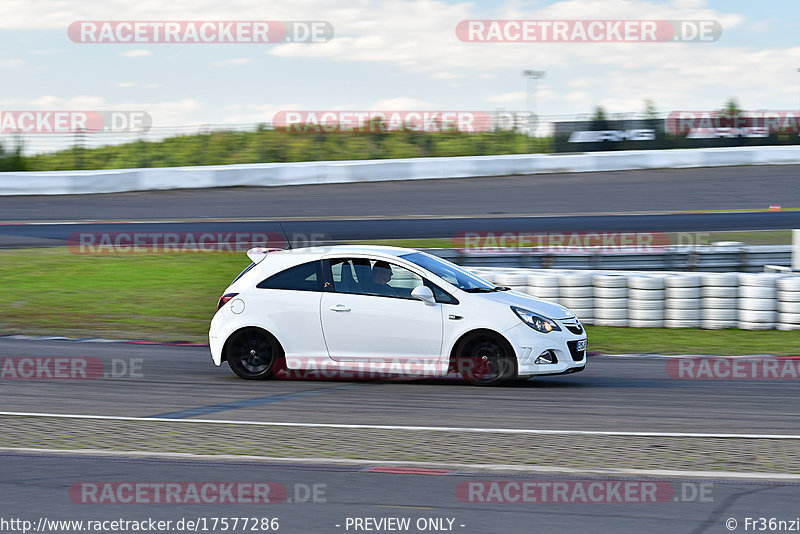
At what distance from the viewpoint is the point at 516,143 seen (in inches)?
1294

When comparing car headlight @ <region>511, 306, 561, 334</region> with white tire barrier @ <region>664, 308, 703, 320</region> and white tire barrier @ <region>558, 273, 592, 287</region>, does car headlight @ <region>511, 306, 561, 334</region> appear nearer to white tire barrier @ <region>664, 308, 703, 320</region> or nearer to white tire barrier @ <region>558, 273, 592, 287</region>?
white tire barrier @ <region>558, 273, 592, 287</region>

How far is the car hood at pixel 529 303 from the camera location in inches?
372

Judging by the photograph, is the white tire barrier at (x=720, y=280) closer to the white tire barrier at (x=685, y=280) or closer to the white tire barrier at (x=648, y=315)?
the white tire barrier at (x=685, y=280)

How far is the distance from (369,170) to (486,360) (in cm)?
2144

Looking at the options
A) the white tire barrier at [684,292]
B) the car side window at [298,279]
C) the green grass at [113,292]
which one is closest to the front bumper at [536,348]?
the car side window at [298,279]

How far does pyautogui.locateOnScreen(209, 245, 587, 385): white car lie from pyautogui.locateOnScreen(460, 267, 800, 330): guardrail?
3.96 metres

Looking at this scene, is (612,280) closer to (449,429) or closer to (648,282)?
(648,282)

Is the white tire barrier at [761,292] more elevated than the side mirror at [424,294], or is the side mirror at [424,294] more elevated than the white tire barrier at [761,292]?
the side mirror at [424,294]

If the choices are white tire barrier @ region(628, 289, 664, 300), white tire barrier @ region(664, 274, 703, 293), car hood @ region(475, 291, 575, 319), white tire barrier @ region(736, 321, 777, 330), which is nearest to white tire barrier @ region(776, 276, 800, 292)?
white tire barrier @ region(736, 321, 777, 330)

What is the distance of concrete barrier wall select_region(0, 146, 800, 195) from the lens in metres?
28.7

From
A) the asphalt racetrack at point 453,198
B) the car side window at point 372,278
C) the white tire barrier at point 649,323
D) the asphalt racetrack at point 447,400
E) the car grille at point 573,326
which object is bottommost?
the asphalt racetrack at point 447,400

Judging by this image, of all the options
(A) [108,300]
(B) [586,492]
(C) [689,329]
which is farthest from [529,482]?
(A) [108,300]

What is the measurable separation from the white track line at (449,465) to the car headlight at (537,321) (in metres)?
3.21

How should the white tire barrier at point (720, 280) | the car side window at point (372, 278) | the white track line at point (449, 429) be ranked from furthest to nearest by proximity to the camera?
the white tire barrier at point (720, 280) → the car side window at point (372, 278) → the white track line at point (449, 429)
